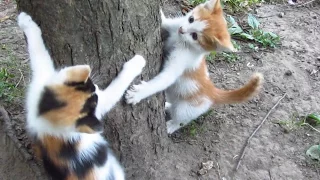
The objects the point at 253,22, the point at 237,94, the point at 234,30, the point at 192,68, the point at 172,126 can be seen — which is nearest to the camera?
the point at 192,68

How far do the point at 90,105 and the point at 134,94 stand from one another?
1.74ft

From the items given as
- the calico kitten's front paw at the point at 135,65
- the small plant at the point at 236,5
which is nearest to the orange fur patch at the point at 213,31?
the calico kitten's front paw at the point at 135,65

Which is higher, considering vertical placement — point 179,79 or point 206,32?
point 206,32

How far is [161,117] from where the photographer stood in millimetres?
3227

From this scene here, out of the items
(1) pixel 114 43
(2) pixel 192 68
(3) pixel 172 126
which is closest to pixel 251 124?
(3) pixel 172 126

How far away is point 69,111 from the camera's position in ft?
7.61

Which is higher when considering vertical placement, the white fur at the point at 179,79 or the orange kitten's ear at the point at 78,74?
the orange kitten's ear at the point at 78,74

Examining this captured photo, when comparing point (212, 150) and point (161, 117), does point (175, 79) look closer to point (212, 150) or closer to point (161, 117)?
point (161, 117)

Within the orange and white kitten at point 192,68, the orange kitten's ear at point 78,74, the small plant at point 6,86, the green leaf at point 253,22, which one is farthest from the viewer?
the green leaf at point 253,22

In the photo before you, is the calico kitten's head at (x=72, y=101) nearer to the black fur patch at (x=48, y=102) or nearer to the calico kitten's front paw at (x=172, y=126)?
the black fur patch at (x=48, y=102)

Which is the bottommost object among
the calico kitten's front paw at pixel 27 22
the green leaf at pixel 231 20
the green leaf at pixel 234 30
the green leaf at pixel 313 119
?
the green leaf at pixel 313 119

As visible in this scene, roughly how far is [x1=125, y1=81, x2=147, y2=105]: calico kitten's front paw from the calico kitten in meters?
0.10

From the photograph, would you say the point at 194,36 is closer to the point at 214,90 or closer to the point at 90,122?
the point at 214,90

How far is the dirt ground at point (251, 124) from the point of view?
11.0ft
